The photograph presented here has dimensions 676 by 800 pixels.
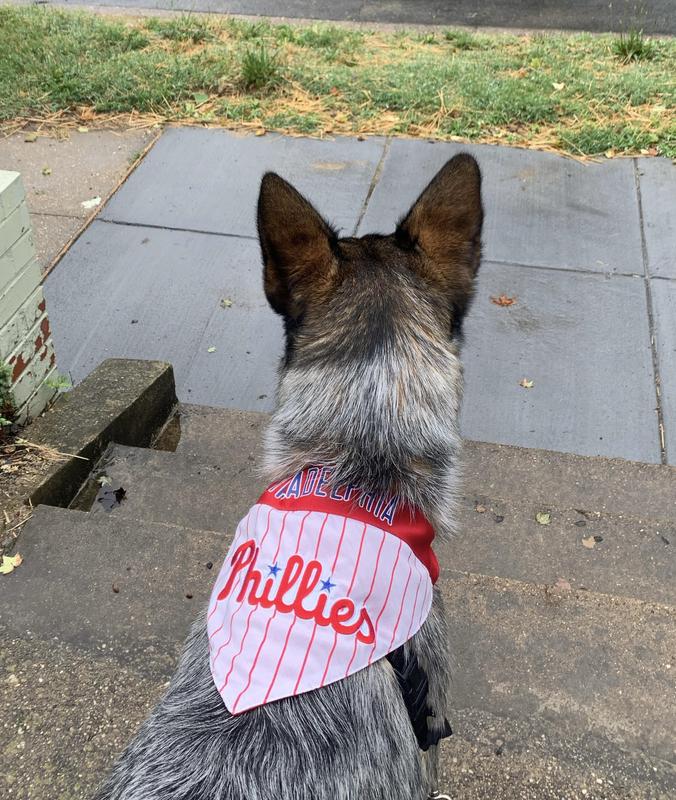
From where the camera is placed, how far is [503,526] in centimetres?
374

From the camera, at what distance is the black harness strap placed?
6.90ft

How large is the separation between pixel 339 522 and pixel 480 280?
3.99 metres

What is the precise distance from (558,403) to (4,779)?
3717 mm

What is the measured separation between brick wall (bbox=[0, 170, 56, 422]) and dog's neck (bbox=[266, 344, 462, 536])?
2159mm

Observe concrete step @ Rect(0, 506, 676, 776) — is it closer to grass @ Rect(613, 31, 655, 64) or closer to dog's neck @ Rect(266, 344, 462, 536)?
dog's neck @ Rect(266, 344, 462, 536)

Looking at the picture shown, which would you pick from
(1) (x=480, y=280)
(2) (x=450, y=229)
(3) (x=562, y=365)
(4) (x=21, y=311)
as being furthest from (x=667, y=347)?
(4) (x=21, y=311)

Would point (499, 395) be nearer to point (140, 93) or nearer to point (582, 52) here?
point (140, 93)

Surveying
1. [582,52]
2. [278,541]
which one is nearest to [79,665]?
[278,541]

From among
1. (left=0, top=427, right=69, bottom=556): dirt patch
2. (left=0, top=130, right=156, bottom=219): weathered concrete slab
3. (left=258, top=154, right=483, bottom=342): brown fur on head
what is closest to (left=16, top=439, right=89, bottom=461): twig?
(left=0, top=427, right=69, bottom=556): dirt patch

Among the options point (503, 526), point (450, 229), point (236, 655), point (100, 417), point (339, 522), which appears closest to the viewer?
point (236, 655)

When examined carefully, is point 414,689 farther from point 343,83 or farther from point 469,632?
point 343,83

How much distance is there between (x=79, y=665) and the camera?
2811 mm

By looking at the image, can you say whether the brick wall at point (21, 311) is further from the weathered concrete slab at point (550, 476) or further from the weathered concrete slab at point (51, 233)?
the weathered concrete slab at point (51, 233)

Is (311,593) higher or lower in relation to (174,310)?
higher
